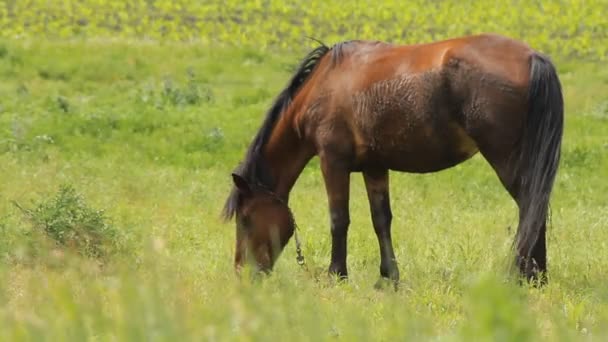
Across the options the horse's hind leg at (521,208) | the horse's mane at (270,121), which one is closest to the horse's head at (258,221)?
the horse's mane at (270,121)

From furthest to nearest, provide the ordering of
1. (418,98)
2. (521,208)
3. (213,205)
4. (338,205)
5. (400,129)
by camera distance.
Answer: (213,205) < (338,205) < (400,129) < (418,98) < (521,208)

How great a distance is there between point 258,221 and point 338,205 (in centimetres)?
68

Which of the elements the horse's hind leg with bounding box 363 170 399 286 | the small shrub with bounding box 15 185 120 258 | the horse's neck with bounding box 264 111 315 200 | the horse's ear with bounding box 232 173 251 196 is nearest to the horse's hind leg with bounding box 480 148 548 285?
the horse's hind leg with bounding box 363 170 399 286

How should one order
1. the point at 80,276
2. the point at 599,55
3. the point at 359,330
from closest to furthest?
the point at 359,330 < the point at 80,276 < the point at 599,55

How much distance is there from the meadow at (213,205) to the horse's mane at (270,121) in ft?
1.51

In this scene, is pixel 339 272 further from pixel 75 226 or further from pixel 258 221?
pixel 75 226

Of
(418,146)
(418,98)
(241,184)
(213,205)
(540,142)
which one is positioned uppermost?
(418,98)

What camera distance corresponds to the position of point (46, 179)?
12500 mm

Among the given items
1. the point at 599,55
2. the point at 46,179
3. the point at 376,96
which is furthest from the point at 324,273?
the point at 599,55

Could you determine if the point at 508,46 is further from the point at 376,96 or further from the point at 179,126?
the point at 179,126

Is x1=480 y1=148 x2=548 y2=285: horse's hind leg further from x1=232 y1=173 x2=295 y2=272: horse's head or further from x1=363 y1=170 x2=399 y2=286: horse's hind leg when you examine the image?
x1=232 y1=173 x2=295 y2=272: horse's head

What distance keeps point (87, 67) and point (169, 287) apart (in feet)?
63.9

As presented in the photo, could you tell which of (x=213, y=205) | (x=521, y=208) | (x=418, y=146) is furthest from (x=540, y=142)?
(x=213, y=205)

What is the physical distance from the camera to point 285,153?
28.6 ft
